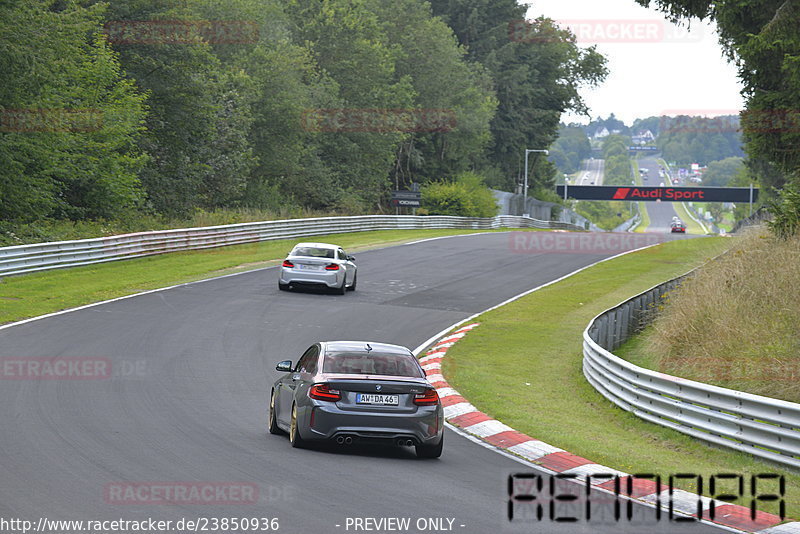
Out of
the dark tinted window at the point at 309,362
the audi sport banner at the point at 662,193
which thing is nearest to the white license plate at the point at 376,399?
the dark tinted window at the point at 309,362

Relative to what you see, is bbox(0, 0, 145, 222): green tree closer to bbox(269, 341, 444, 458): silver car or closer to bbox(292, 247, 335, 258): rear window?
bbox(292, 247, 335, 258): rear window

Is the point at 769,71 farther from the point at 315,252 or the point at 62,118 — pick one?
the point at 62,118

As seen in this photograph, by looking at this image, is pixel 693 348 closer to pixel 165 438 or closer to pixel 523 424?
pixel 523 424

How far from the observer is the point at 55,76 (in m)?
36.8

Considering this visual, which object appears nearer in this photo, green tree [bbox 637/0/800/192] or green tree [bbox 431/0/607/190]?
green tree [bbox 637/0/800/192]

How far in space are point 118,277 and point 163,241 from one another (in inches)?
283

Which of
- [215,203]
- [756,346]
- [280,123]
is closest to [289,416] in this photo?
[756,346]

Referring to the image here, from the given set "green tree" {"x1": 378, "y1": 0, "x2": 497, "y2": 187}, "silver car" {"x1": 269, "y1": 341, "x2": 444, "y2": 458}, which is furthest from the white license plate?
"green tree" {"x1": 378, "y1": 0, "x2": 497, "y2": 187}

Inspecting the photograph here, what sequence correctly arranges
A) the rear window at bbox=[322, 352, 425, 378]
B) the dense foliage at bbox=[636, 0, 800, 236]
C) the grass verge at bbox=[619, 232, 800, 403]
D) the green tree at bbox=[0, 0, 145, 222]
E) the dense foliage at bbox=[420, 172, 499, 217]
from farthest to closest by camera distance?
the dense foliage at bbox=[420, 172, 499, 217], the green tree at bbox=[0, 0, 145, 222], the dense foliage at bbox=[636, 0, 800, 236], the grass verge at bbox=[619, 232, 800, 403], the rear window at bbox=[322, 352, 425, 378]

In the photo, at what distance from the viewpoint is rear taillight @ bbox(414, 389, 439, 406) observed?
11055mm

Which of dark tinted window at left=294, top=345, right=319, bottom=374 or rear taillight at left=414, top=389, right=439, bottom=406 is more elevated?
dark tinted window at left=294, top=345, right=319, bottom=374

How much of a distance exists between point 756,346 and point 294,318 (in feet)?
36.6

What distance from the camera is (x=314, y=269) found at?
28844mm

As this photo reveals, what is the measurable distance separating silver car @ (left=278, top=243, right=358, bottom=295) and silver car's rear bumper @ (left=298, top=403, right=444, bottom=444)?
18.0 meters
